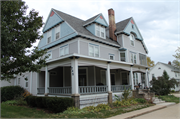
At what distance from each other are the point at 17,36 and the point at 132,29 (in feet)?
54.3

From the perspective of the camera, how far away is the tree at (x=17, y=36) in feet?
26.0

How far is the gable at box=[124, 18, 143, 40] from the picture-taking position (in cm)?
2002

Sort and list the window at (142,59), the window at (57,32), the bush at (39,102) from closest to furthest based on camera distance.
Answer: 1. the bush at (39,102)
2. the window at (57,32)
3. the window at (142,59)

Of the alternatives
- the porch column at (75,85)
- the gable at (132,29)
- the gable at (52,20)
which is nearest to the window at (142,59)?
the gable at (132,29)

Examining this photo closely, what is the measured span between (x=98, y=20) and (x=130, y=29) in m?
5.73

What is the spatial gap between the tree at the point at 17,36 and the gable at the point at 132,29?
13.2 m

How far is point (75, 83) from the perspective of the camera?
428 inches

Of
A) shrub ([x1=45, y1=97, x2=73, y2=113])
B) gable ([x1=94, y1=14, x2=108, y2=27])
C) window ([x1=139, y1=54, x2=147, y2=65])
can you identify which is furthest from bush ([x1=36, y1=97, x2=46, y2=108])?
window ([x1=139, y1=54, x2=147, y2=65])

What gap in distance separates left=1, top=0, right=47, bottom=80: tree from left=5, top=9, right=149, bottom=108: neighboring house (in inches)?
122

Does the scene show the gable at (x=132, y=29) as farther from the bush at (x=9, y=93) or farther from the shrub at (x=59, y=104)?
the bush at (x=9, y=93)

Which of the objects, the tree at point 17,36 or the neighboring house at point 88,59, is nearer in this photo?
the tree at point 17,36

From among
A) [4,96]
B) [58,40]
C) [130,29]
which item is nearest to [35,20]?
[58,40]

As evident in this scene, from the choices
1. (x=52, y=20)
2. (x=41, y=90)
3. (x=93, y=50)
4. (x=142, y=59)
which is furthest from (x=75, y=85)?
(x=142, y=59)

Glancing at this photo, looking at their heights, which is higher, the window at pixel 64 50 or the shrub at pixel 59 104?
the window at pixel 64 50
